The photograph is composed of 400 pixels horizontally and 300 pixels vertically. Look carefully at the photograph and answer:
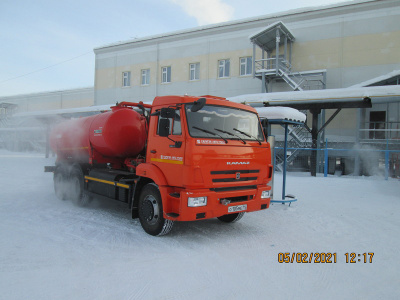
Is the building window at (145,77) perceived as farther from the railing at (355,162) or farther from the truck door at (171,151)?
the truck door at (171,151)

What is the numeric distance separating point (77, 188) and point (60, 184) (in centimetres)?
112

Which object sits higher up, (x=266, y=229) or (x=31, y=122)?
(x=31, y=122)

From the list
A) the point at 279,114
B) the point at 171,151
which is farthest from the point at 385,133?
the point at 171,151

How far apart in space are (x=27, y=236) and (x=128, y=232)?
1733 millimetres

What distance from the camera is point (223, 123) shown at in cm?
574

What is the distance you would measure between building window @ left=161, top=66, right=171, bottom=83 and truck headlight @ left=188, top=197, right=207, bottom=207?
23780mm

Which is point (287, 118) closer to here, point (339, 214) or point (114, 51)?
point (339, 214)

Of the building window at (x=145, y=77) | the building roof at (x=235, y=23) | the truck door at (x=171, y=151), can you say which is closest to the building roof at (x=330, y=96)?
the building roof at (x=235, y=23)

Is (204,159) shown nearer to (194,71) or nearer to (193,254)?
(193,254)

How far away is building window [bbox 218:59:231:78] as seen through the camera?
24.8 meters

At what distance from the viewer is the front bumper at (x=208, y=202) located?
511 centimetres

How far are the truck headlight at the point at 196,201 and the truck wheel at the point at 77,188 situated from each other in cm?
426

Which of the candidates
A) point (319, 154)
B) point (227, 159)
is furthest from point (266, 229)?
point (319, 154)

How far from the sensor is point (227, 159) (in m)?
5.44
